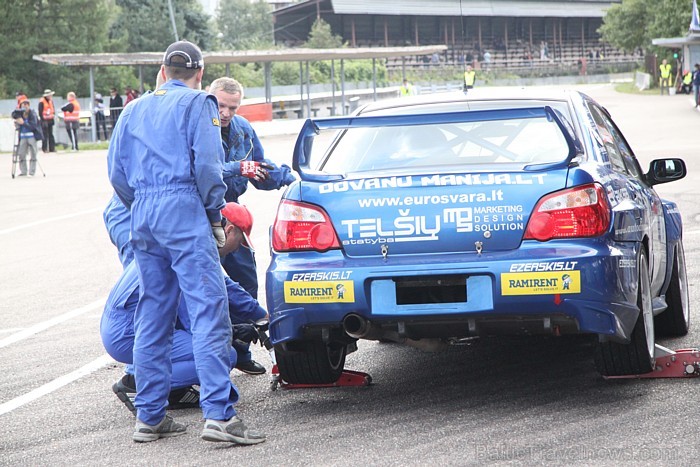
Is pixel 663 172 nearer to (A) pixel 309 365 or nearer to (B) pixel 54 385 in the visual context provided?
(A) pixel 309 365

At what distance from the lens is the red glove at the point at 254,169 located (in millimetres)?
6438

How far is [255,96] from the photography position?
6384 cm

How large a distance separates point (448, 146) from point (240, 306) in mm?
1457

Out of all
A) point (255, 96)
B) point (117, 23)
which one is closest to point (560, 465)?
point (255, 96)

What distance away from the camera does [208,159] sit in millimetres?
4934

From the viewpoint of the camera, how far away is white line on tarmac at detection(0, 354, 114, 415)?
5992 mm

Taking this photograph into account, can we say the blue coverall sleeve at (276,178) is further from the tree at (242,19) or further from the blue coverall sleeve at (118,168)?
the tree at (242,19)

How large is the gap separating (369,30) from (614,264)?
299ft

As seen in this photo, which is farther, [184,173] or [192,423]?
[192,423]

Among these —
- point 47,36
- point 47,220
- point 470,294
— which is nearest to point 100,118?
point 47,36

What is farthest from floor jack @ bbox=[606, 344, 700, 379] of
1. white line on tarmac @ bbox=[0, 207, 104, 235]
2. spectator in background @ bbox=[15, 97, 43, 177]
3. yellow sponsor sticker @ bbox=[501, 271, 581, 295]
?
spectator in background @ bbox=[15, 97, 43, 177]

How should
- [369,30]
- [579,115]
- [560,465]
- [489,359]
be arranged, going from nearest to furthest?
1. [560,465]
2. [579,115]
3. [489,359]
4. [369,30]

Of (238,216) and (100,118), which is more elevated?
(238,216)

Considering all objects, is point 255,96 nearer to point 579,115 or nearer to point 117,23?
point 117,23
